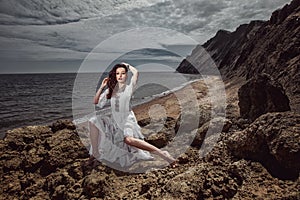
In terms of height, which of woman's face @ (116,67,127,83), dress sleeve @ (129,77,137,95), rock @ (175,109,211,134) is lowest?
rock @ (175,109,211,134)

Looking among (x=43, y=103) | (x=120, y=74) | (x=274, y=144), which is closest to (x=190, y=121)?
(x=120, y=74)

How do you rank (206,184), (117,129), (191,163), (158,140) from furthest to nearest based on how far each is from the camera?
(158,140)
(117,129)
(191,163)
(206,184)

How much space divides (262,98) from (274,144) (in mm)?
2528

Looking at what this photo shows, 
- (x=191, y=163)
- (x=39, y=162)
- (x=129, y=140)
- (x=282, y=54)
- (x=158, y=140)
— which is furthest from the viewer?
(x=282, y=54)

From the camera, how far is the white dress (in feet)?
12.4

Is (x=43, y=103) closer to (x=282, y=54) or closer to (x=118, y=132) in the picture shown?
(x=282, y=54)

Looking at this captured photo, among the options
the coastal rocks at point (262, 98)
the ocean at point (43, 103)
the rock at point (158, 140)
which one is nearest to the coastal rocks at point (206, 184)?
the rock at point (158, 140)

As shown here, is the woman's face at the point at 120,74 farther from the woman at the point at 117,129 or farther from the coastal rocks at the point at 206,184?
the coastal rocks at the point at 206,184

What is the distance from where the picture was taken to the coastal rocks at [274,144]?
2.61 metres

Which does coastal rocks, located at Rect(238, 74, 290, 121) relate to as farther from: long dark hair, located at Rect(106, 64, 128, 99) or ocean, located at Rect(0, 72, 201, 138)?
ocean, located at Rect(0, 72, 201, 138)

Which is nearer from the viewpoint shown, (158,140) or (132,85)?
(132,85)

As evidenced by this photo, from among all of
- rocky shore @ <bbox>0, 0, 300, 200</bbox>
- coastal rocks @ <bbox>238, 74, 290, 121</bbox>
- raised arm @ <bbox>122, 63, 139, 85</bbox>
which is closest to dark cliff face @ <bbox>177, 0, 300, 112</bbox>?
coastal rocks @ <bbox>238, 74, 290, 121</bbox>

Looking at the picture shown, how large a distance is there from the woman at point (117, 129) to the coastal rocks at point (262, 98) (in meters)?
2.74

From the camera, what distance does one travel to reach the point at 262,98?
5.02 meters
